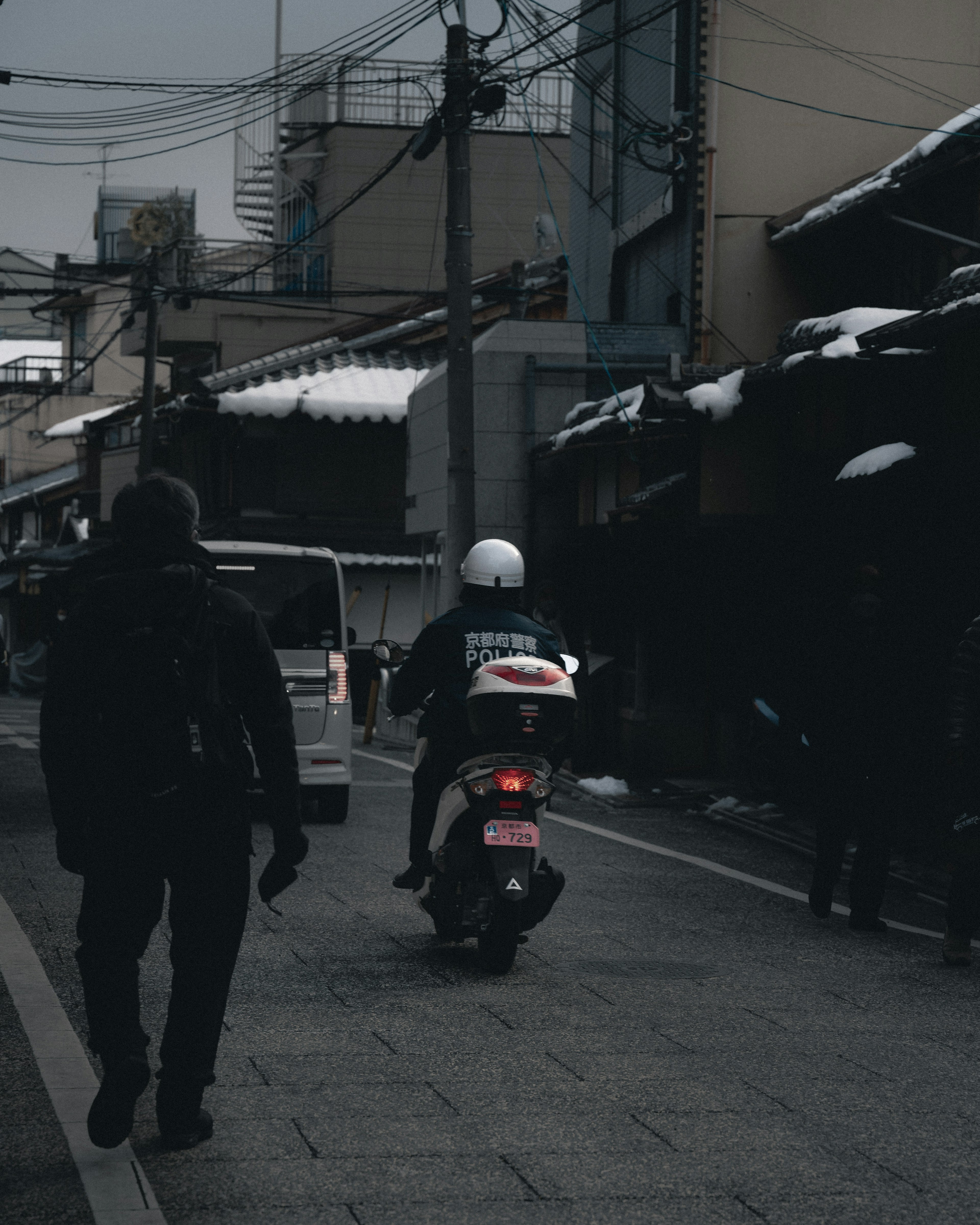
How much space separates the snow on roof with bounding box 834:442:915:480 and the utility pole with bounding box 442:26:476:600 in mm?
5637

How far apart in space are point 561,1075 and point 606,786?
1000 centimetres

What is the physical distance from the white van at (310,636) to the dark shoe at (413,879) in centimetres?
471

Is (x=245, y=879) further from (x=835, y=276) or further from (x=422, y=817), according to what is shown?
(x=835, y=276)

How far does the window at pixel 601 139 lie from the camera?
22.8m

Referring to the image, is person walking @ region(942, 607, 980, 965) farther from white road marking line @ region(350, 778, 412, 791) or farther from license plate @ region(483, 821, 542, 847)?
white road marking line @ region(350, 778, 412, 791)

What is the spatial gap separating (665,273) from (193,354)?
72.5 ft

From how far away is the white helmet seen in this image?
7.11 m

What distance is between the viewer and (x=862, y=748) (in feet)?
26.9

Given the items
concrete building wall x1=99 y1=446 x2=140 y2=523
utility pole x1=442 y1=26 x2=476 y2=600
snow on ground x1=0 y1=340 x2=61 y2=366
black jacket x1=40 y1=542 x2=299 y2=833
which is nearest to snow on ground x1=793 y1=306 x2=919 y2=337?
utility pole x1=442 y1=26 x2=476 y2=600

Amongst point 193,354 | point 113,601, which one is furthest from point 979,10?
point 193,354

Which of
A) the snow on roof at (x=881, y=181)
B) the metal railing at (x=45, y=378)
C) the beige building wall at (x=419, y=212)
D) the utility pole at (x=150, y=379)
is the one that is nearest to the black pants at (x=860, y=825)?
the snow on roof at (x=881, y=181)

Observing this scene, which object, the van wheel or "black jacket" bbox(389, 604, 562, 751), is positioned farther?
the van wheel

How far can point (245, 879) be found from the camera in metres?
4.27

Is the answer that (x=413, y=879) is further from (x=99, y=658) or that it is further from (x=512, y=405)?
(x=512, y=405)
